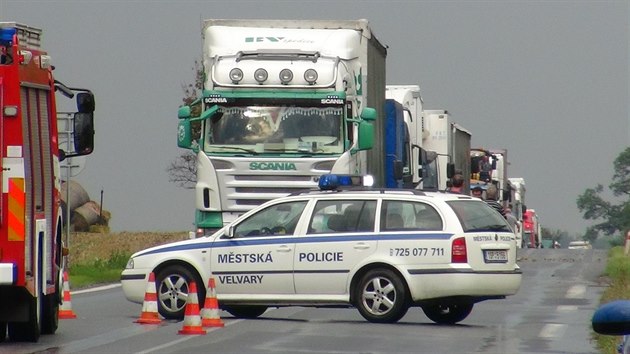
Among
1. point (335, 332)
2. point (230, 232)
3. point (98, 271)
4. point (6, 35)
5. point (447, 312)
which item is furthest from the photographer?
point (98, 271)

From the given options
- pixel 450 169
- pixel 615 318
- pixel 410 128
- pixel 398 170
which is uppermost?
pixel 410 128

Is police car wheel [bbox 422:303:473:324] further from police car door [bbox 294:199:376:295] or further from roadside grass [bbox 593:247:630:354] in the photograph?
roadside grass [bbox 593:247:630:354]

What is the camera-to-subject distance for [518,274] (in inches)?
748

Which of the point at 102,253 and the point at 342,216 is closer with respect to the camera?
the point at 342,216

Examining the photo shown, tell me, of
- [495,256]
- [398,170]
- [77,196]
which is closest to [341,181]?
[495,256]

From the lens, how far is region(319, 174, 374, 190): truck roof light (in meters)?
19.8

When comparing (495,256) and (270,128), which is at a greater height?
(270,128)

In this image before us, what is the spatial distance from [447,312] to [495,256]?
4.20ft

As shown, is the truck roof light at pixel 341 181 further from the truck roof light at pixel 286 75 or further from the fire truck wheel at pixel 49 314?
the fire truck wheel at pixel 49 314

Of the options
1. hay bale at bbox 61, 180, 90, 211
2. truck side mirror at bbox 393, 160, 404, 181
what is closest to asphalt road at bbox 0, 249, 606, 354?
truck side mirror at bbox 393, 160, 404, 181

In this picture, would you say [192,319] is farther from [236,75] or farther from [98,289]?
[98,289]

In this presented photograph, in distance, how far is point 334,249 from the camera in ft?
61.9

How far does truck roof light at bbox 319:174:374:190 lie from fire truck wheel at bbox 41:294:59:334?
169 inches

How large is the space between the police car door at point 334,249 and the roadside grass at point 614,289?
307cm
